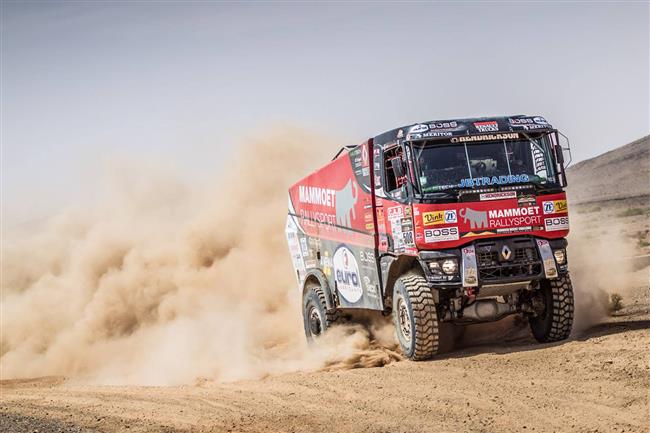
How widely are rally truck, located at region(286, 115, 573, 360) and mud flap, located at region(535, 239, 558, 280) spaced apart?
1cm

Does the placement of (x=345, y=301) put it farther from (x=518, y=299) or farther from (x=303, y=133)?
(x=303, y=133)

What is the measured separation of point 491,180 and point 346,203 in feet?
9.86

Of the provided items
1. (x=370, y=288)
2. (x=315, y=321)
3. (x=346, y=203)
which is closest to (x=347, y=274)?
(x=370, y=288)

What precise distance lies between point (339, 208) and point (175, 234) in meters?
11.6

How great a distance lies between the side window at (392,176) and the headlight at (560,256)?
2.39 meters

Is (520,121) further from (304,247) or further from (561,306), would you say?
(304,247)

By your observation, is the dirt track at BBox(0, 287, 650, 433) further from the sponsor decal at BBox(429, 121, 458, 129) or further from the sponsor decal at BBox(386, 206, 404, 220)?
the sponsor decal at BBox(429, 121, 458, 129)

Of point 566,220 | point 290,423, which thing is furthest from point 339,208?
point 290,423

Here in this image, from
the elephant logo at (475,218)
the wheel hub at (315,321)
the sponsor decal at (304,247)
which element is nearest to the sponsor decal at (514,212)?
the elephant logo at (475,218)

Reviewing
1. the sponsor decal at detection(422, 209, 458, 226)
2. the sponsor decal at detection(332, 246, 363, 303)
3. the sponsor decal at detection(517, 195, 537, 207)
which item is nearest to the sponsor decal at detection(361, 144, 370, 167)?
the sponsor decal at detection(332, 246, 363, 303)

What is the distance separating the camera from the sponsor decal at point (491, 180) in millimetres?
11312

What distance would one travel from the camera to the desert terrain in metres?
8.20

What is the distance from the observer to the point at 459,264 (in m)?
11.2

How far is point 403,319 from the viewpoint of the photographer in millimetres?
11992
